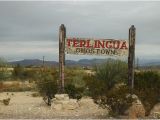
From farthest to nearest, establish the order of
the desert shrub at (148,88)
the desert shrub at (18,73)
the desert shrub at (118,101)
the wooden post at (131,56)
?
the desert shrub at (18,73) → the wooden post at (131,56) → the desert shrub at (148,88) → the desert shrub at (118,101)

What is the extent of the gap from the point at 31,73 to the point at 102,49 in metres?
37.2

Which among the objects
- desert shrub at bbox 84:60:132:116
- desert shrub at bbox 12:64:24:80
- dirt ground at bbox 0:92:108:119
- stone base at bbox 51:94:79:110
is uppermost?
desert shrub at bbox 84:60:132:116

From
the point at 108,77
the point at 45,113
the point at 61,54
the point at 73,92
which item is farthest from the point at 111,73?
the point at 45,113

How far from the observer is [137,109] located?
57.6 feet

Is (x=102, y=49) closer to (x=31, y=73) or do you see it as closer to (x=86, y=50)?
(x=86, y=50)

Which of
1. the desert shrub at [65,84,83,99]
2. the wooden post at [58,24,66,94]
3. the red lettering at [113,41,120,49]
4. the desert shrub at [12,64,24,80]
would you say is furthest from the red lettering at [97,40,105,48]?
the desert shrub at [12,64,24,80]

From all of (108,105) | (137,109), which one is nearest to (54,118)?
(108,105)

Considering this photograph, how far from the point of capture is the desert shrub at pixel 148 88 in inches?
717

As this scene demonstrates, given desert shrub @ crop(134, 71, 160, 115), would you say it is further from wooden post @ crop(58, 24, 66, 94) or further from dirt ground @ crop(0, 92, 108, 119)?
wooden post @ crop(58, 24, 66, 94)

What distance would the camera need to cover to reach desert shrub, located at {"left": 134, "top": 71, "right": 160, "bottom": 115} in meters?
18.2

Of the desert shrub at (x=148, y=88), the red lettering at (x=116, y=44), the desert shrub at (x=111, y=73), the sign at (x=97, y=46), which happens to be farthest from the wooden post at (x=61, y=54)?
the desert shrub at (x=111, y=73)

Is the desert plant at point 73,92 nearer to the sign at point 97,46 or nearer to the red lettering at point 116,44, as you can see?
the sign at point 97,46

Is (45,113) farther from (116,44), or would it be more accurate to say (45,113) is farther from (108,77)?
(108,77)

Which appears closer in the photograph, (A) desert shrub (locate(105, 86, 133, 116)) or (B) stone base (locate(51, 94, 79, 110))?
(A) desert shrub (locate(105, 86, 133, 116))
